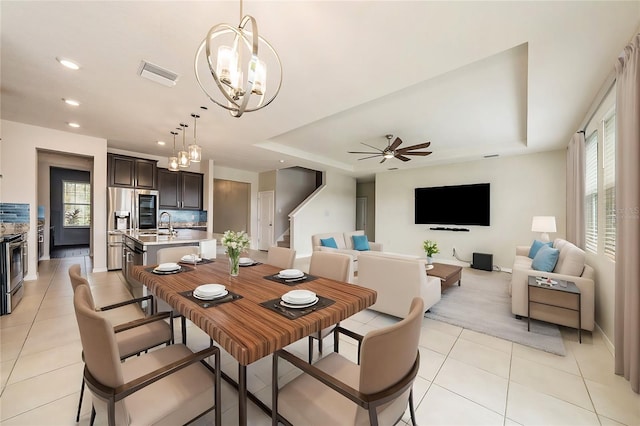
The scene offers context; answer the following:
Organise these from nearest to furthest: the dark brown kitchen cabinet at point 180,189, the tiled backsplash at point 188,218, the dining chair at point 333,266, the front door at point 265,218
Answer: the dining chair at point 333,266, the dark brown kitchen cabinet at point 180,189, the tiled backsplash at point 188,218, the front door at point 265,218

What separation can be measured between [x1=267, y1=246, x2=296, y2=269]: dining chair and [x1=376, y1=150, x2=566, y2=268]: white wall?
5.55 metres

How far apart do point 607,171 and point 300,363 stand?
12.8ft

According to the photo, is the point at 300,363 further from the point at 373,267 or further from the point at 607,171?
the point at 607,171

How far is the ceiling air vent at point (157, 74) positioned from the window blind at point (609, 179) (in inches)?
188

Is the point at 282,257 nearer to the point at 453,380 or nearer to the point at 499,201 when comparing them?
the point at 453,380

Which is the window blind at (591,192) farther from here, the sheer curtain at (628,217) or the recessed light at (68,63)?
the recessed light at (68,63)

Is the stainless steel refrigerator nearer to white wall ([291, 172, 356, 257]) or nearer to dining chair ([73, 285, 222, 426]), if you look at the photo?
white wall ([291, 172, 356, 257])

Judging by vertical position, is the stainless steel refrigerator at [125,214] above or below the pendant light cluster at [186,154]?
below

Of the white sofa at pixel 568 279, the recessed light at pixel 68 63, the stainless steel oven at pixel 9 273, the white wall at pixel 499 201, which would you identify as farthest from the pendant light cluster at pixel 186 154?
the white wall at pixel 499 201

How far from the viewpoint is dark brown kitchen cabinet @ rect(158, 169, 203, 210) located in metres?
6.41

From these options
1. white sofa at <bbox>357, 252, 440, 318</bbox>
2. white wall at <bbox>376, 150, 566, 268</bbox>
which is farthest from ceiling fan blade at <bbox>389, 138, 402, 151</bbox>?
white wall at <bbox>376, 150, 566, 268</bbox>

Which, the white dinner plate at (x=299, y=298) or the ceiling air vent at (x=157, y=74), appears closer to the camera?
the white dinner plate at (x=299, y=298)

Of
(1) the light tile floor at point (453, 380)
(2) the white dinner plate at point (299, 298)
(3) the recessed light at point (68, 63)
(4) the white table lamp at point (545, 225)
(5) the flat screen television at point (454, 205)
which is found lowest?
(1) the light tile floor at point (453, 380)

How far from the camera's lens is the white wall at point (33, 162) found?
4074 mm
